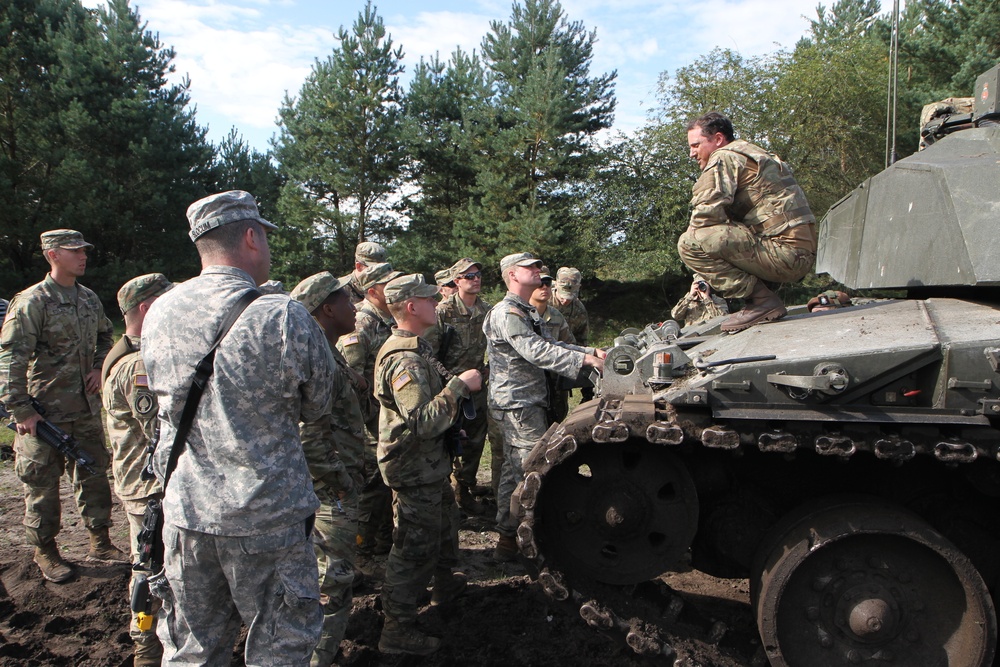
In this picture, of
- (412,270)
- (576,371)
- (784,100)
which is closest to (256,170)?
(412,270)

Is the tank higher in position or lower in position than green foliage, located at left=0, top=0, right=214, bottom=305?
lower

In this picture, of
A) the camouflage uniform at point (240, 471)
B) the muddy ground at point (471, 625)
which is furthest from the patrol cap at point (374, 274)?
the camouflage uniform at point (240, 471)

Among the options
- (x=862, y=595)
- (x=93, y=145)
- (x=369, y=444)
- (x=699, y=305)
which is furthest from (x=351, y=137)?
(x=862, y=595)

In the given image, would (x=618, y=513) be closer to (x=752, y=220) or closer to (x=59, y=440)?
(x=752, y=220)

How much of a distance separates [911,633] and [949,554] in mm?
465

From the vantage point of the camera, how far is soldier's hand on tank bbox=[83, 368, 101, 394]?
19.6 ft

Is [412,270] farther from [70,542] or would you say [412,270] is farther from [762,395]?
[762,395]

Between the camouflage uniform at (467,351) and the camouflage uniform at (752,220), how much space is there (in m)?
3.12

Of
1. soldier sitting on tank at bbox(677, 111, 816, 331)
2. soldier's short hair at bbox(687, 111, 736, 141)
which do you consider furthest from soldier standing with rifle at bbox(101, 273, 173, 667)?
soldier's short hair at bbox(687, 111, 736, 141)

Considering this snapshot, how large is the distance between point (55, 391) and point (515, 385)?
139 inches

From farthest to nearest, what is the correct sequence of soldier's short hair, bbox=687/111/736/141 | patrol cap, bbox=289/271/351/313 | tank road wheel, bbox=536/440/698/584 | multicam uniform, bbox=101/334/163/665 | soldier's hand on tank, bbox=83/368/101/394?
soldier's hand on tank, bbox=83/368/101/394
soldier's short hair, bbox=687/111/736/141
patrol cap, bbox=289/271/351/313
multicam uniform, bbox=101/334/163/665
tank road wheel, bbox=536/440/698/584

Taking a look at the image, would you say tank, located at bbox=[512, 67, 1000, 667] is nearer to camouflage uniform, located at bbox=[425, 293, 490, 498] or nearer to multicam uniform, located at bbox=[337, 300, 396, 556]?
multicam uniform, located at bbox=[337, 300, 396, 556]

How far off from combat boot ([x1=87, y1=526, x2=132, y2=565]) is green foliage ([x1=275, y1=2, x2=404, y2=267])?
16363 mm

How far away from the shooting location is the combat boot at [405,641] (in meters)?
4.26
